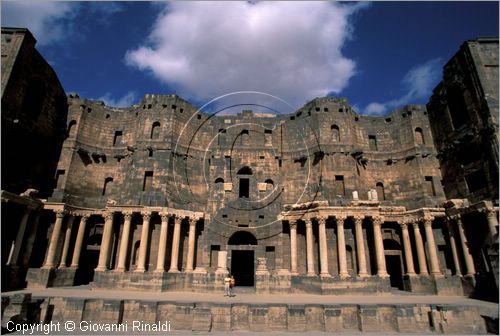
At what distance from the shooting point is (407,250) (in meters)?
26.0

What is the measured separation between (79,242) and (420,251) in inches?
1252

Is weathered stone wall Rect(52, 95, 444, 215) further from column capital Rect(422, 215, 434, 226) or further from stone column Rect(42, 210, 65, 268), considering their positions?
stone column Rect(42, 210, 65, 268)

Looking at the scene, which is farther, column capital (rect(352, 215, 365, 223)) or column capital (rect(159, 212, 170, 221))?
column capital (rect(159, 212, 170, 221))

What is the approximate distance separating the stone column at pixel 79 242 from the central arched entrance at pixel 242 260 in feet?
46.0

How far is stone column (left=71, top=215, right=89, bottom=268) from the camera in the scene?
2540 cm

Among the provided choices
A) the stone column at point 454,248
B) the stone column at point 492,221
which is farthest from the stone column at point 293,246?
the stone column at point 492,221

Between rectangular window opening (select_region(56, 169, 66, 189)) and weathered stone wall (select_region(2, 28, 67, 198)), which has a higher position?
weathered stone wall (select_region(2, 28, 67, 198))

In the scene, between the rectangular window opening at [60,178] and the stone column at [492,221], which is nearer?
the stone column at [492,221]

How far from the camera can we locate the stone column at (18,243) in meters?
21.1

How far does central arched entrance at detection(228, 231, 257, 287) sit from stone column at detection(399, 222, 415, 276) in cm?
1424

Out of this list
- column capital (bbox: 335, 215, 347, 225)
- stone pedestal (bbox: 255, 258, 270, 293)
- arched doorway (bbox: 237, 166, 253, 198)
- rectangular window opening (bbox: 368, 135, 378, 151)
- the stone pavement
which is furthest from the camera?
rectangular window opening (bbox: 368, 135, 378, 151)

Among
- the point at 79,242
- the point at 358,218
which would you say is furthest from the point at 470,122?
the point at 79,242

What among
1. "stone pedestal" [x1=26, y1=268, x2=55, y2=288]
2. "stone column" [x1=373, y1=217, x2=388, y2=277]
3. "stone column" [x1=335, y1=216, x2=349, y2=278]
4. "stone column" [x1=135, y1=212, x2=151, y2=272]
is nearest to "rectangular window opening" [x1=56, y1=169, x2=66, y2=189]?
"stone pedestal" [x1=26, y1=268, x2=55, y2=288]

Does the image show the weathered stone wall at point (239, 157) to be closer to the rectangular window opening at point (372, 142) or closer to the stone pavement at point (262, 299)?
the rectangular window opening at point (372, 142)
